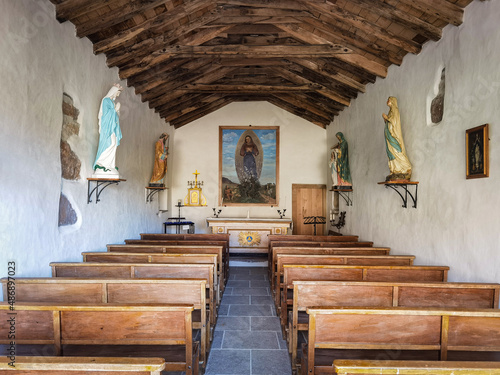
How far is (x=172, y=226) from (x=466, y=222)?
6.99 metres

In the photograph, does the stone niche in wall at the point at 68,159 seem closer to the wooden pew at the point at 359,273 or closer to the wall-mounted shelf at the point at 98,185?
the wall-mounted shelf at the point at 98,185

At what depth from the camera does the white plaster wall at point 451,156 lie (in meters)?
2.84

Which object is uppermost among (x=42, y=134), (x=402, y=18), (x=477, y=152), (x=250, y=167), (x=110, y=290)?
(x=402, y=18)

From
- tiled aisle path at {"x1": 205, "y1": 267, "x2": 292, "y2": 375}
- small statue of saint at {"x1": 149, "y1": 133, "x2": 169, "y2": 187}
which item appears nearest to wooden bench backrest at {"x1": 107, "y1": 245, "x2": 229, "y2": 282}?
tiled aisle path at {"x1": 205, "y1": 267, "x2": 292, "y2": 375}

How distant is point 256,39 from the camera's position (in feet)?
18.0

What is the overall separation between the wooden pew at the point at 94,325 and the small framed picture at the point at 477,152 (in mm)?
2789

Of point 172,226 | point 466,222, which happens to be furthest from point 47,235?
point 172,226

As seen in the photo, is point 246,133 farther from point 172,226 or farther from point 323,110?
point 172,226

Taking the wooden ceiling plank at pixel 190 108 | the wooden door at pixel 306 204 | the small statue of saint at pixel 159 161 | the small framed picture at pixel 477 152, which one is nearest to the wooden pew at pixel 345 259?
the small framed picture at pixel 477 152

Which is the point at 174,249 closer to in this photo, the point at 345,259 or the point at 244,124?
the point at 345,259

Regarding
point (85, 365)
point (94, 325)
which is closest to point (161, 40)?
point (94, 325)

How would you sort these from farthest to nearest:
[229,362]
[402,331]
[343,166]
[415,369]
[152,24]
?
[343,166] < [152,24] < [229,362] < [402,331] < [415,369]

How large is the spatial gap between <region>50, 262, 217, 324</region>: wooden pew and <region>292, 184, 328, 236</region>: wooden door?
251 inches

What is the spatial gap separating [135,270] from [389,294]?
7.64ft
